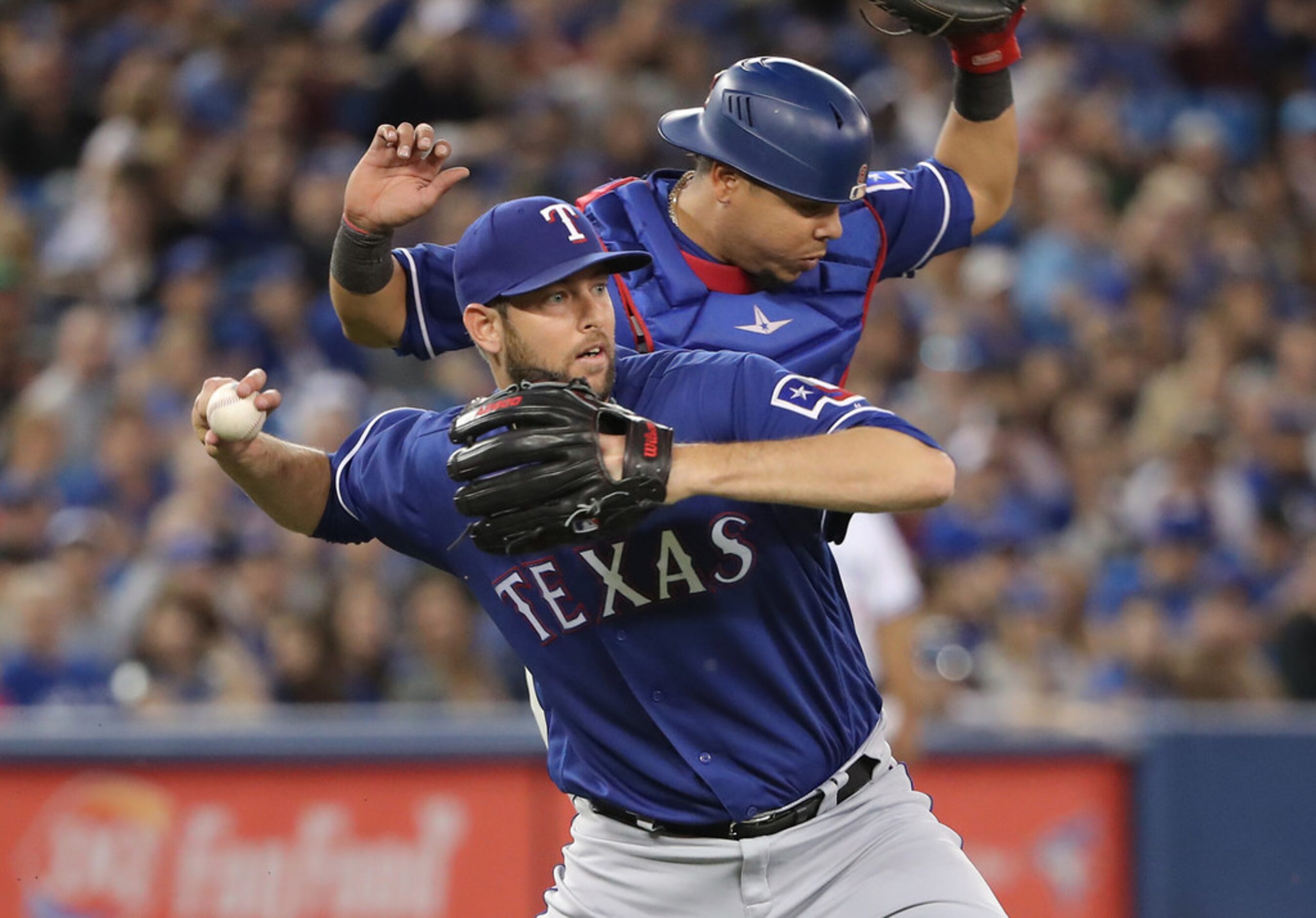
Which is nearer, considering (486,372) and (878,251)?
(878,251)

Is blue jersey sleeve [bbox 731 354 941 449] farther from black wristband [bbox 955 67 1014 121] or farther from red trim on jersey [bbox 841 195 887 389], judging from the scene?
black wristband [bbox 955 67 1014 121]

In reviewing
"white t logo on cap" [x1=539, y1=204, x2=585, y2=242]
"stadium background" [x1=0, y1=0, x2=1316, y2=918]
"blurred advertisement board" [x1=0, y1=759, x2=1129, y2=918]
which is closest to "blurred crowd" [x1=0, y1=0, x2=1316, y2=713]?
"stadium background" [x1=0, y1=0, x2=1316, y2=918]

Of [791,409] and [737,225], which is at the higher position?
[737,225]

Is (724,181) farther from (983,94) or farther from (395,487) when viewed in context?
(395,487)

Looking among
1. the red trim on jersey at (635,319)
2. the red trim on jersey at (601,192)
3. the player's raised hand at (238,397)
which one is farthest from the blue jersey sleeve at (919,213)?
the player's raised hand at (238,397)

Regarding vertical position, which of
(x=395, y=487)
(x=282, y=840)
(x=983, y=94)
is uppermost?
(x=983, y=94)

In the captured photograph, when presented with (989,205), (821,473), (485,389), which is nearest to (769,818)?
(821,473)

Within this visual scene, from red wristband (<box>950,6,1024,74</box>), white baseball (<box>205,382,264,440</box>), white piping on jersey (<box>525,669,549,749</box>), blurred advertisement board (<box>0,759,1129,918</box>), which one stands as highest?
red wristband (<box>950,6,1024,74</box>)
